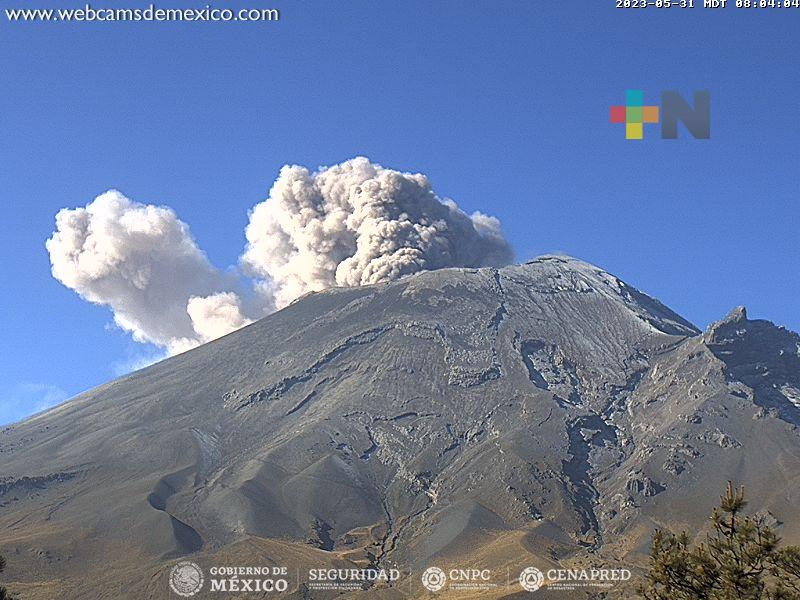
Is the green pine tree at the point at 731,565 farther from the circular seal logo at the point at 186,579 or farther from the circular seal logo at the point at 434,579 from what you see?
the circular seal logo at the point at 186,579

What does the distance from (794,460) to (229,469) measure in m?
91.4

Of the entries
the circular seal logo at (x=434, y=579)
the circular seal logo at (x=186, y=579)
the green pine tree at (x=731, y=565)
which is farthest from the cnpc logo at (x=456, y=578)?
the green pine tree at (x=731, y=565)

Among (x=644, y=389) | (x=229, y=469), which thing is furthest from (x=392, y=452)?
(x=644, y=389)

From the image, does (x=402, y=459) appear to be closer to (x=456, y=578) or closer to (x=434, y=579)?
(x=434, y=579)

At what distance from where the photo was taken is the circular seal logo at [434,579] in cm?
11919

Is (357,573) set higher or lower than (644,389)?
lower

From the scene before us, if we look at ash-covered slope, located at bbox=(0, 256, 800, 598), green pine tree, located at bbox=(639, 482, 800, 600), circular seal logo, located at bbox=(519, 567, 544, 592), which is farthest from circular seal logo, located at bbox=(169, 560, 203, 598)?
green pine tree, located at bbox=(639, 482, 800, 600)

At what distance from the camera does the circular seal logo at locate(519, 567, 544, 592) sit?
112 meters

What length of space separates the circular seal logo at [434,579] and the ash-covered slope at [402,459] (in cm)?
350

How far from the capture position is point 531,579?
380 ft

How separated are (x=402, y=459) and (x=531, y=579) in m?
52.1

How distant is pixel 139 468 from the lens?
158 metres

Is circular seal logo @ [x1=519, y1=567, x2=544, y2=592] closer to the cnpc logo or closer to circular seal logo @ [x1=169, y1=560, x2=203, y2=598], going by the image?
the cnpc logo

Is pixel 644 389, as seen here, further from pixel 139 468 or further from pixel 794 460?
pixel 139 468
